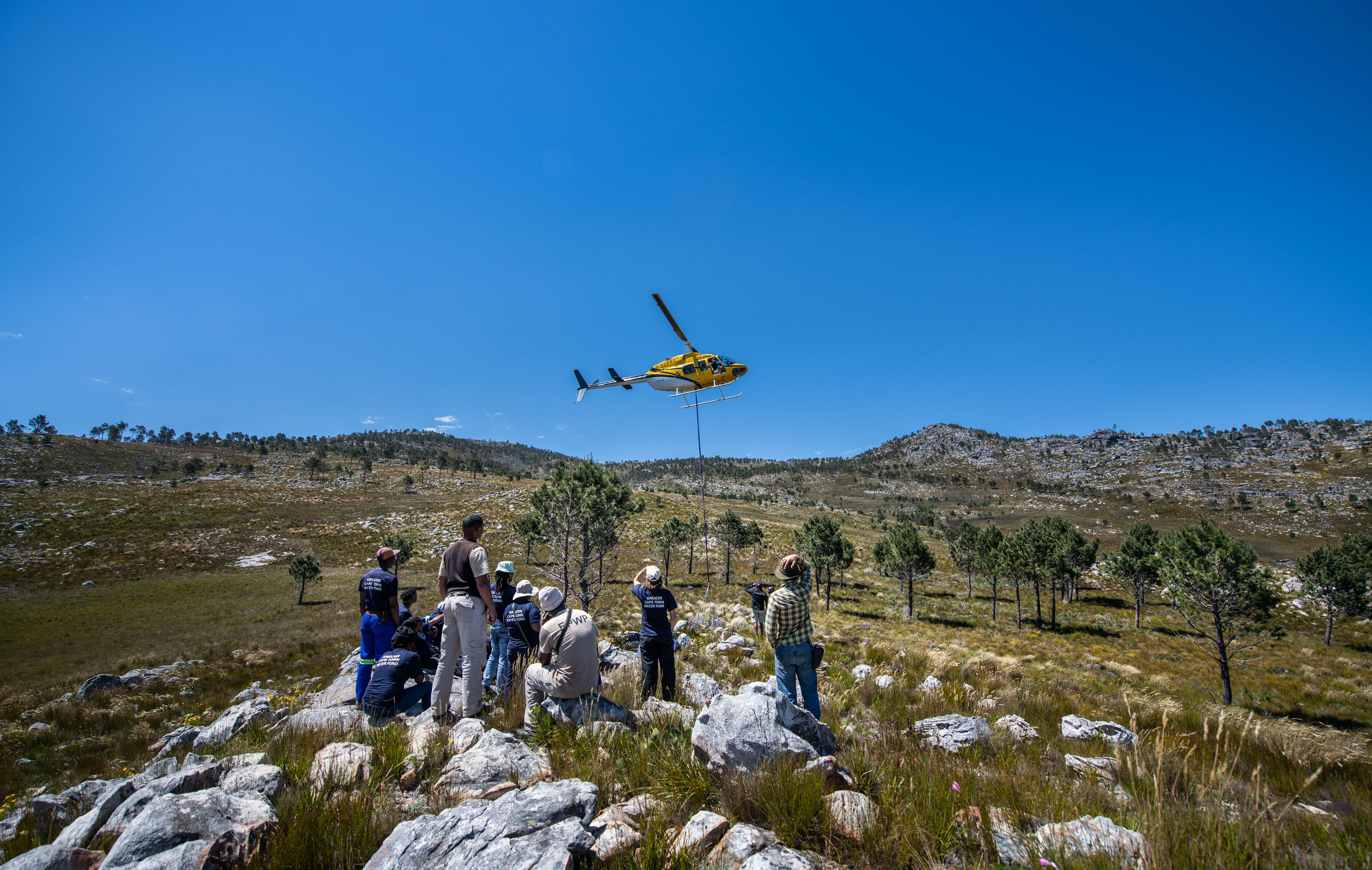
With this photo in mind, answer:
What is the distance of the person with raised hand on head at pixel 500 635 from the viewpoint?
750 centimetres

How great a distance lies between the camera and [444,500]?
293ft

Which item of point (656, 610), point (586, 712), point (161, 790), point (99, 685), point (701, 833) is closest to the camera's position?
point (701, 833)

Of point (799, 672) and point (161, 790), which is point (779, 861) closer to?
point (799, 672)

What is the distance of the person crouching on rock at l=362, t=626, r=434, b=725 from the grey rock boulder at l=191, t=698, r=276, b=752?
1.46 meters

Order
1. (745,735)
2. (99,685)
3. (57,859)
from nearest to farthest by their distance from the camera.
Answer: (57,859) → (745,735) → (99,685)

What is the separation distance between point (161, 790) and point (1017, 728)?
9.15 metres

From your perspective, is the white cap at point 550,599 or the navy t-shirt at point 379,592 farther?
the navy t-shirt at point 379,592

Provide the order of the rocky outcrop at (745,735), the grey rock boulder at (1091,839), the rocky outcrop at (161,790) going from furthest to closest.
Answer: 1. the rocky outcrop at (745,735)
2. the rocky outcrop at (161,790)
3. the grey rock boulder at (1091,839)

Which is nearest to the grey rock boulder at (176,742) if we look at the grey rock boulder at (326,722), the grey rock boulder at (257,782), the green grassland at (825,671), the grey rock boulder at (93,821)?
the green grassland at (825,671)

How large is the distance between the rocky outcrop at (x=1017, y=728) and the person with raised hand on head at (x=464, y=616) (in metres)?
6.86

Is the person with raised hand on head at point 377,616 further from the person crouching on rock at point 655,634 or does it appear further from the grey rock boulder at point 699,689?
the grey rock boulder at point 699,689

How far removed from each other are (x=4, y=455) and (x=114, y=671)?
16977cm

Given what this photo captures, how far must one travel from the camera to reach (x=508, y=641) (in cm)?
759

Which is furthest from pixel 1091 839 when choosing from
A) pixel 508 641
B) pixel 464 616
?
pixel 508 641
